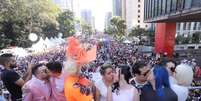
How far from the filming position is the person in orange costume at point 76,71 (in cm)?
403

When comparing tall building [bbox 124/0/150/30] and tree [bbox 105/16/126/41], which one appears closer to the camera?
tree [bbox 105/16/126/41]

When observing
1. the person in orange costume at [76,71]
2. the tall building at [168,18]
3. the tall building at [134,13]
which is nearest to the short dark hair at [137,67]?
the person in orange costume at [76,71]

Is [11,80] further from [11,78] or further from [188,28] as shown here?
[188,28]

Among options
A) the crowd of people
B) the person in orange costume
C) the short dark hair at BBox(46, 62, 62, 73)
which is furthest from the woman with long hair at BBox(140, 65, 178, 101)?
the short dark hair at BBox(46, 62, 62, 73)

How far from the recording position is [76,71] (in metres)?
4.09

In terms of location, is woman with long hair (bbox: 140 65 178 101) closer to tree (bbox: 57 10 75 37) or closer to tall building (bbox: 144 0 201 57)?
tall building (bbox: 144 0 201 57)

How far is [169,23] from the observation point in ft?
153

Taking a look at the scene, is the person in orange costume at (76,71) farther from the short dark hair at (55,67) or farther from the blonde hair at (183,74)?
the blonde hair at (183,74)

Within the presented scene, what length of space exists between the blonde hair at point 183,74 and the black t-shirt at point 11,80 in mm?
2171

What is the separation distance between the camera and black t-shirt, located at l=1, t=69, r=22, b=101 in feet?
17.0

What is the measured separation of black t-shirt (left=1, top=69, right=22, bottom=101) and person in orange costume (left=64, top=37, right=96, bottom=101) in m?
1.26

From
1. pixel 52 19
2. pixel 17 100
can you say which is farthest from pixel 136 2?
pixel 17 100

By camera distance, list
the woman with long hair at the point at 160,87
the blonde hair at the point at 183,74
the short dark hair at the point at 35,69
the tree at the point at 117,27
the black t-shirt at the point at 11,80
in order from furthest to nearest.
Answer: the tree at the point at 117,27
the black t-shirt at the point at 11,80
the short dark hair at the point at 35,69
the blonde hair at the point at 183,74
the woman with long hair at the point at 160,87

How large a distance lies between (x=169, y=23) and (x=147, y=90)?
4363 centimetres
